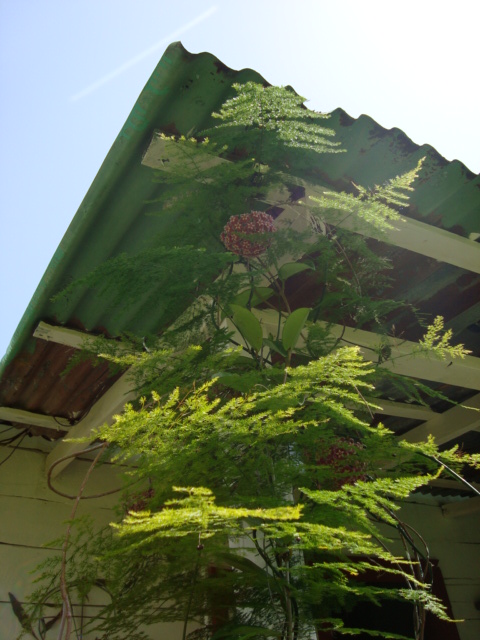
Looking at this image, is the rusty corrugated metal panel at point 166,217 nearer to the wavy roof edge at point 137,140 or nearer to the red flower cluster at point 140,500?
the wavy roof edge at point 137,140

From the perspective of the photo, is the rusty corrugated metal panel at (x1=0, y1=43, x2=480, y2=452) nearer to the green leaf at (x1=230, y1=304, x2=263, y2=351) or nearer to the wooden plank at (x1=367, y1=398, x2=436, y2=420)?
the green leaf at (x1=230, y1=304, x2=263, y2=351)

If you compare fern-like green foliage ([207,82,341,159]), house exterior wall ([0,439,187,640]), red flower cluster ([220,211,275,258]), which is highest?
fern-like green foliage ([207,82,341,159])

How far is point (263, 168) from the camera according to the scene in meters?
1.64

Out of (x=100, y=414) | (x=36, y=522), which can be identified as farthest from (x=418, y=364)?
(x=36, y=522)

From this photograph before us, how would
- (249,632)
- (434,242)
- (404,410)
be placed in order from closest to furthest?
1. (249,632)
2. (434,242)
3. (404,410)

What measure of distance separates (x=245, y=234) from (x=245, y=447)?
62cm

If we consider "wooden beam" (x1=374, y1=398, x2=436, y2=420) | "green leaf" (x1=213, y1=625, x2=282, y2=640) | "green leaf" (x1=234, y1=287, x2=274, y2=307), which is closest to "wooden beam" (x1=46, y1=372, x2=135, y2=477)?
"green leaf" (x1=234, y1=287, x2=274, y2=307)

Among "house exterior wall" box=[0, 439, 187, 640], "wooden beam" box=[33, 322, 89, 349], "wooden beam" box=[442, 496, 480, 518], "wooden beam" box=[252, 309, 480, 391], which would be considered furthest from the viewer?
"wooden beam" box=[442, 496, 480, 518]

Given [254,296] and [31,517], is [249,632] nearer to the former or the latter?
[254,296]

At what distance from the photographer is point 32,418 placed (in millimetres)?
2578

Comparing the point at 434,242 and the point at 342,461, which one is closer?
the point at 342,461

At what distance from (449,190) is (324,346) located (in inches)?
29.4

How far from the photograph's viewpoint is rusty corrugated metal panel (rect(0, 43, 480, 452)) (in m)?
1.59

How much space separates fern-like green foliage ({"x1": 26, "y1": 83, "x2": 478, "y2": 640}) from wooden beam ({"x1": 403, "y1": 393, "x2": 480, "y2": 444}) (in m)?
1.38
